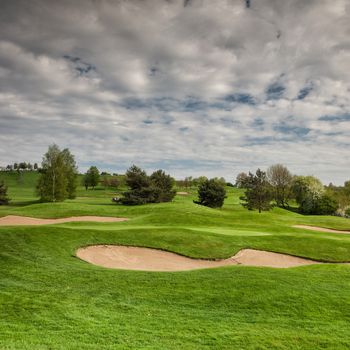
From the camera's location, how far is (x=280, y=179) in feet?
298

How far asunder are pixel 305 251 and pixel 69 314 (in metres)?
17.5

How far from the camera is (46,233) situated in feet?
63.8

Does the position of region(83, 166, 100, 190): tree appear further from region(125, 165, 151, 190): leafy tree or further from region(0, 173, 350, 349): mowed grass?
region(0, 173, 350, 349): mowed grass

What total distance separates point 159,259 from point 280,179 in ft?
256

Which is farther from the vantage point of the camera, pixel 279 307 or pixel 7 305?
pixel 279 307

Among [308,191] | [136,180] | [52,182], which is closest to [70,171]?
[52,182]

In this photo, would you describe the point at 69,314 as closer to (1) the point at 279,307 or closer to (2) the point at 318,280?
(1) the point at 279,307

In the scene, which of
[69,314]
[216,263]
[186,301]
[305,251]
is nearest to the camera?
[69,314]

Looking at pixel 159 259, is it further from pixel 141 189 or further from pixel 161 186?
pixel 161 186

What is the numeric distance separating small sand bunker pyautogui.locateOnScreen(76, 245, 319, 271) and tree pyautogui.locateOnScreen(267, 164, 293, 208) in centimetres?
7232

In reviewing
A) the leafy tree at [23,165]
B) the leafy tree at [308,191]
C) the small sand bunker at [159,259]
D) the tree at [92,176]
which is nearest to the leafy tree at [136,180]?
the small sand bunker at [159,259]

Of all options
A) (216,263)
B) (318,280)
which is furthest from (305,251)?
(318,280)

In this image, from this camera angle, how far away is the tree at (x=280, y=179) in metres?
90.2

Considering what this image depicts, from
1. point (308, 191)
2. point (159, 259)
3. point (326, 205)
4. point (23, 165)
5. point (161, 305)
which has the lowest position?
point (159, 259)
